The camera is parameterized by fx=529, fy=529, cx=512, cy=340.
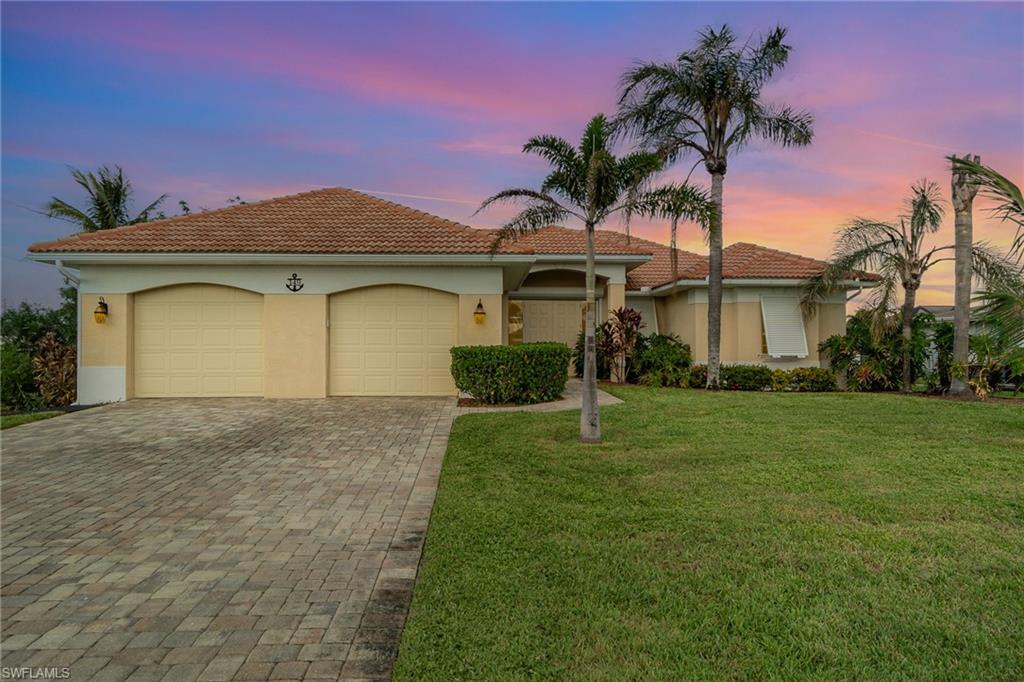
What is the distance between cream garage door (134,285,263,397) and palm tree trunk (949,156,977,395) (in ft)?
56.0

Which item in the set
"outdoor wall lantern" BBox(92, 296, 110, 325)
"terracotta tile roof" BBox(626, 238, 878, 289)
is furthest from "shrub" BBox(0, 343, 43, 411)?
"terracotta tile roof" BBox(626, 238, 878, 289)

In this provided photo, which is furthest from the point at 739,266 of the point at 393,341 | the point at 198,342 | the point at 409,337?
the point at 198,342

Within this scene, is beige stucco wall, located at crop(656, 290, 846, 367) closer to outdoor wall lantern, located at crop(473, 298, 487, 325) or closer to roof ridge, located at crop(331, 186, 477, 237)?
outdoor wall lantern, located at crop(473, 298, 487, 325)

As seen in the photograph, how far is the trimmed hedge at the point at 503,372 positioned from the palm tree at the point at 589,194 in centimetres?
343

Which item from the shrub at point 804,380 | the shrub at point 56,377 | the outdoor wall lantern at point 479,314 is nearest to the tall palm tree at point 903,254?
the shrub at point 804,380

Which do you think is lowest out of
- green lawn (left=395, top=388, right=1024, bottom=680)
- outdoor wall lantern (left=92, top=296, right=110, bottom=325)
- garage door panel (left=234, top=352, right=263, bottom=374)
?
green lawn (left=395, top=388, right=1024, bottom=680)

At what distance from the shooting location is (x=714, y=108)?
45.9ft

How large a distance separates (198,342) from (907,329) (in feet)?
59.7

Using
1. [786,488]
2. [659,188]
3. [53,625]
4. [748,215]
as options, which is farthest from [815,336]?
[53,625]

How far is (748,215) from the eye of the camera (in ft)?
53.3

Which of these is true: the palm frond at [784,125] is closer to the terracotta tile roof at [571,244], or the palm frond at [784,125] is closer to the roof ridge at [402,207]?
the terracotta tile roof at [571,244]

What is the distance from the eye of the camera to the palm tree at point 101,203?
19.8 m

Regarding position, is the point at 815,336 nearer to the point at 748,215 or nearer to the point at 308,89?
the point at 748,215

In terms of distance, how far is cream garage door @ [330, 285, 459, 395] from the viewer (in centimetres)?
1273
